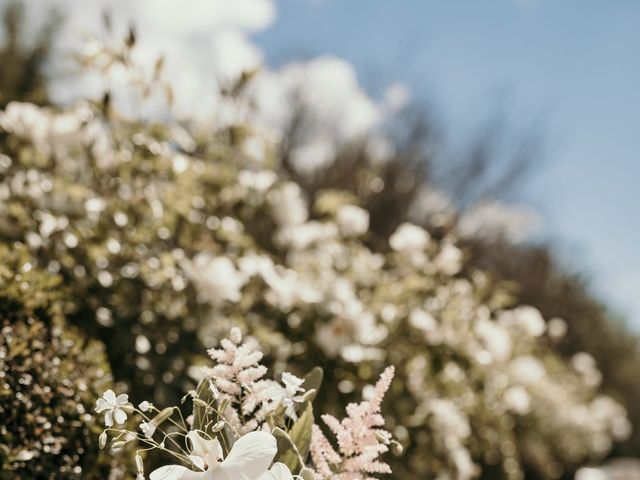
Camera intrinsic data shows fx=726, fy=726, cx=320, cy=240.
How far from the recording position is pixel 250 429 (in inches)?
45.9

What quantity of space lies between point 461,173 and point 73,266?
11.1 metres

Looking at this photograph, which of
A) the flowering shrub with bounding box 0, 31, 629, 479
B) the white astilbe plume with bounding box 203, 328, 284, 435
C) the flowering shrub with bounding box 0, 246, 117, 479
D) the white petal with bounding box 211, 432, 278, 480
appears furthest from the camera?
the flowering shrub with bounding box 0, 31, 629, 479

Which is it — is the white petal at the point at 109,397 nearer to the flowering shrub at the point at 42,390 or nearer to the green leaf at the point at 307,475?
the green leaf at the point at 307,475

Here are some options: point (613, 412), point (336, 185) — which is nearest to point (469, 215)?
point (336, 185)

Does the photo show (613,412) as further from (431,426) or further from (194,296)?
(194,296)

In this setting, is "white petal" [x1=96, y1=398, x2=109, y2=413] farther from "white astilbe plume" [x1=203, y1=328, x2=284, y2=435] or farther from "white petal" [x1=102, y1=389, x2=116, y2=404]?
"white astilbe plume" [x1=203, y1=328, x2=284, y2=435]

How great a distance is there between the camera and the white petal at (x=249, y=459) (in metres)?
0.94

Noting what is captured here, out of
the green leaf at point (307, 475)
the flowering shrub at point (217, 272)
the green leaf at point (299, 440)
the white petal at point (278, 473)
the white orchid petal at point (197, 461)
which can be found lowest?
the white orchid petal at point (197, 461)

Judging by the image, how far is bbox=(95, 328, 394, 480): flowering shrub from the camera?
961 millimetres

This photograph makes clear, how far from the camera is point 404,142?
12.4 m

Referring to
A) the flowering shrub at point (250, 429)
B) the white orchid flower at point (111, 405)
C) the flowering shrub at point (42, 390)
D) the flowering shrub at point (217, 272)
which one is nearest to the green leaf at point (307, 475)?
the flowering shrub at point (250, 429)

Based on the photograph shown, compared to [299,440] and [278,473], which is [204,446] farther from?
[299,440]

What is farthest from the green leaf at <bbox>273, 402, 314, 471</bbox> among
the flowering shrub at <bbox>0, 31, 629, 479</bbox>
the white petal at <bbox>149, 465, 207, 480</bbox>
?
the flowering shrub at <bbox>0, 31, 629, 479</bbox>

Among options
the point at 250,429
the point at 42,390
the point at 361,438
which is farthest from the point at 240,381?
the point at 42,390
